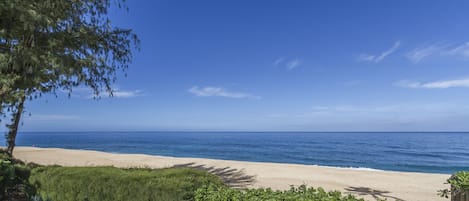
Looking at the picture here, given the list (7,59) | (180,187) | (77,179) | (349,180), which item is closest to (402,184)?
(349,180)

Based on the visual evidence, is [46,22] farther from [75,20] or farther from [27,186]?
[27,186]

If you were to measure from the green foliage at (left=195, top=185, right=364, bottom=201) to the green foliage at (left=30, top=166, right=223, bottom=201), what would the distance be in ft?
0.74

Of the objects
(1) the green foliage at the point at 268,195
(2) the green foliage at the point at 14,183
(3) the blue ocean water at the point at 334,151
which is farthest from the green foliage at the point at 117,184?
(3) the blue ocean water at the point at 334,151

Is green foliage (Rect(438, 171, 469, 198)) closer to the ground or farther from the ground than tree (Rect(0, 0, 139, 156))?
closer to the ground

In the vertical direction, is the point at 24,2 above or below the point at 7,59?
above

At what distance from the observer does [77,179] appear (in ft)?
15.0

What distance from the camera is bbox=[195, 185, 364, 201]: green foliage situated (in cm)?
293

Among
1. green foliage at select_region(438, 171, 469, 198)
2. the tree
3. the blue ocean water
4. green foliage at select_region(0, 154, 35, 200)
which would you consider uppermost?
the tree

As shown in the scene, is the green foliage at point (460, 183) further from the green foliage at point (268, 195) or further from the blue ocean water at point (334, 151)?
the blue ocean water at point (334, 151)

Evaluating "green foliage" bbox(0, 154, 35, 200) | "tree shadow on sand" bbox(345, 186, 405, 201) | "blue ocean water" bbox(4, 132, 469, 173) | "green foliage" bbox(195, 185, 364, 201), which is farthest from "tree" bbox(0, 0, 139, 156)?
"blue ocean water" bbox(4, 132, 469, 173)

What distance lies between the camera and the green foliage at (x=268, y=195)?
2930 millimetres

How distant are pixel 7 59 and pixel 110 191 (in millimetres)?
3357

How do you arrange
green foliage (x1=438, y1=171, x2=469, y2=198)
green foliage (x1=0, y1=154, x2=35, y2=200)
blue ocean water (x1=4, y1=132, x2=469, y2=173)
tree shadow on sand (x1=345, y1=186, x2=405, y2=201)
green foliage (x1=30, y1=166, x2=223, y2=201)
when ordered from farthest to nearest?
1. blue ocean water (x1=4, y1=132, x2=469, y2=173)
2. tree shadow on sand (x1=345, y1=186, x2=405, y2=201)
3. green foliage (x1=0, y1=154, x2=35, y2=200)
4. green foliage (x1=30, y1=166, x2=223, y2=201)
5. green foliage (x1=438, y1=171, x2=469, y2=198)

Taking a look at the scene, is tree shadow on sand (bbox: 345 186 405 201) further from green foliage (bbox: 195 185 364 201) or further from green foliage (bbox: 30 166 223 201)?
green foliage (bbox: 30 166 223 201)
